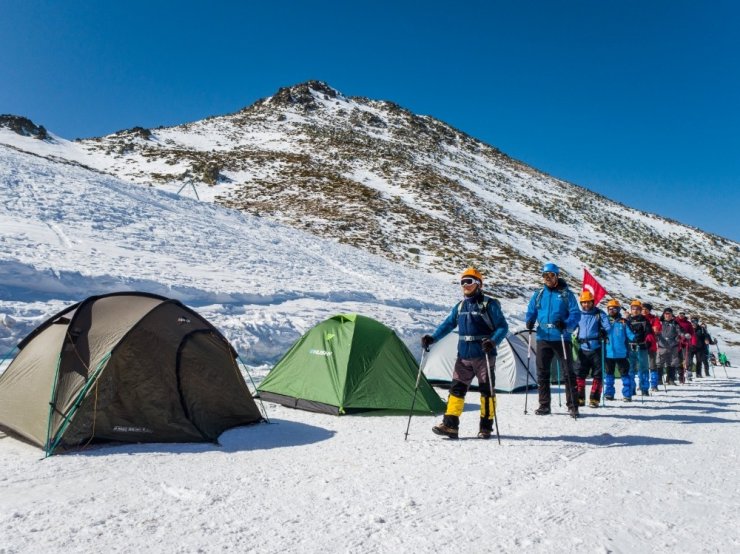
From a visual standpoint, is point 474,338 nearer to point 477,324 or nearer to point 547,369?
point 477,324

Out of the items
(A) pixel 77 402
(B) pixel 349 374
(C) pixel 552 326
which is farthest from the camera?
(C) pixel 552 326

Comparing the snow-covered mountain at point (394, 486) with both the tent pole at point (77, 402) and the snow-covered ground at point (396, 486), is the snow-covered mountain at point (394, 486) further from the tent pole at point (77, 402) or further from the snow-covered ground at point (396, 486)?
the tent pole at point (77, 402)

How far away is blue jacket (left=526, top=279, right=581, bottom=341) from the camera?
8.80 metres

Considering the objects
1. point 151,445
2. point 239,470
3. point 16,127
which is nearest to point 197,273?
point 151,445

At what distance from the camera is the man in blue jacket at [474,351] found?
22.5 ft

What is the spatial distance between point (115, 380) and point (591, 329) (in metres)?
8.63

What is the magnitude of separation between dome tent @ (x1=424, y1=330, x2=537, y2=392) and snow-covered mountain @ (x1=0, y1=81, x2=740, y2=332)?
18373mm

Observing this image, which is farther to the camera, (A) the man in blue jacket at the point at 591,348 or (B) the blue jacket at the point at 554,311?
(A) the man in blue jacket at the point at 591,348

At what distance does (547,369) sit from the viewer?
8.99 meters

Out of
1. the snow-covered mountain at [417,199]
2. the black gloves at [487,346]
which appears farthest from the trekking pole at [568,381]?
the snow-covered mountain at [417,199]

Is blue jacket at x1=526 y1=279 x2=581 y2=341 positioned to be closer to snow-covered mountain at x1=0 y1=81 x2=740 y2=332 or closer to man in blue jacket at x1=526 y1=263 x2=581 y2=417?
man in blue jacket at x1=526 y1=263 x2=581 y2=417

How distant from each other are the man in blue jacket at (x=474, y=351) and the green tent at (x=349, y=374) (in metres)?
Result: 1.70

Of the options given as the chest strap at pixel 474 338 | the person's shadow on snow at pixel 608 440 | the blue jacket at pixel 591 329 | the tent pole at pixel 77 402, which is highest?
the blue jacket at pixel 591 329

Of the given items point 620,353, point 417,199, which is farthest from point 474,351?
point 417,199
